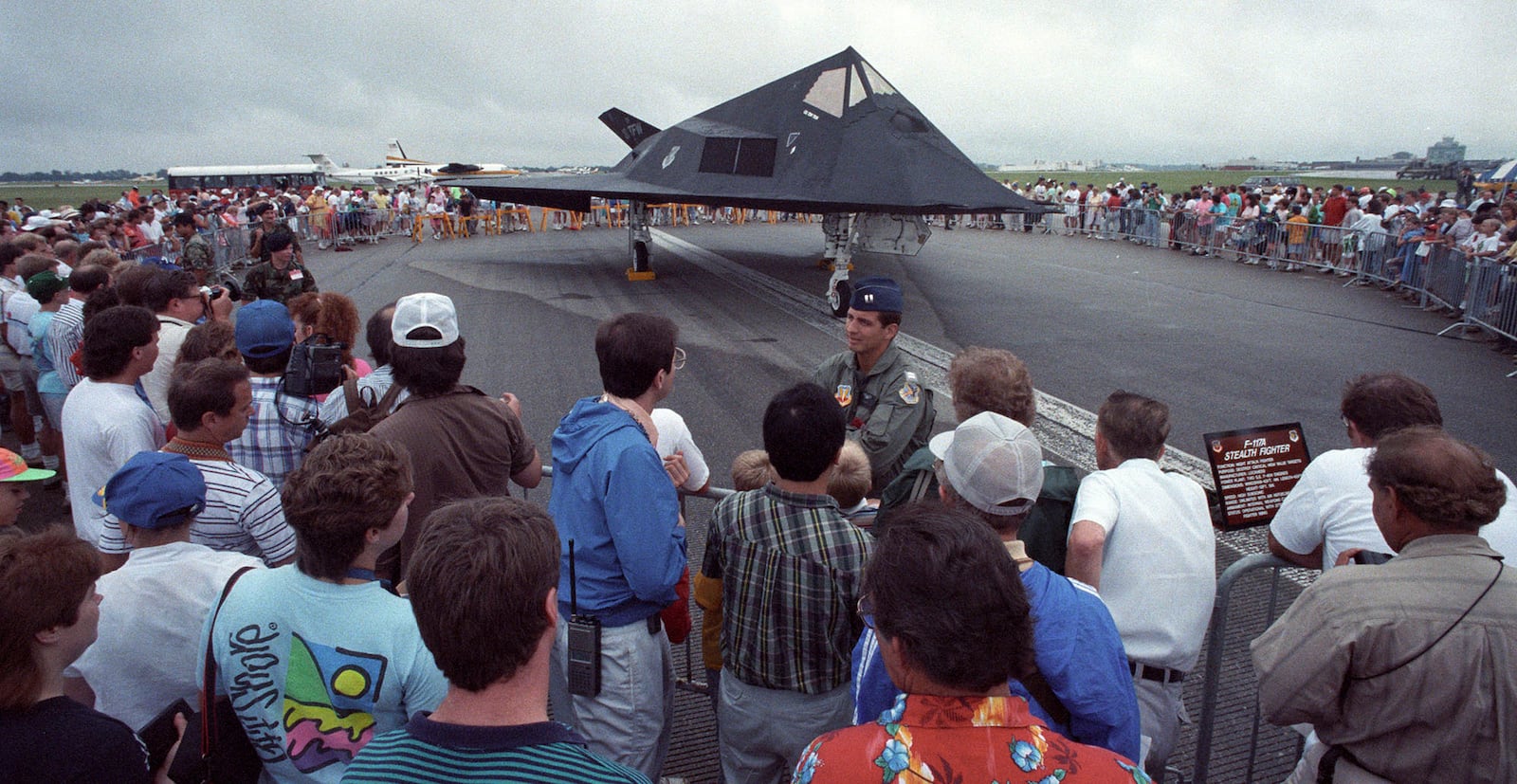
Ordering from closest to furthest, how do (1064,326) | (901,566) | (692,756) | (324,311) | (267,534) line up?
(901,566), (267,534), (692,756), (324,311), (1064,326)

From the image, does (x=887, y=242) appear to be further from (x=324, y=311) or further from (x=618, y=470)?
(x=618, y=470)

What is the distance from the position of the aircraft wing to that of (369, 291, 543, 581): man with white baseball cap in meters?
10.3

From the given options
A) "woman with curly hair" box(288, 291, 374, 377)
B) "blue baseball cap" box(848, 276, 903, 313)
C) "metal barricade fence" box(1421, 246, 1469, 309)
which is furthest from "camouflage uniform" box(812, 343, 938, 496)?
"metal barricade fence" box(1421, 246, 1469, 309)

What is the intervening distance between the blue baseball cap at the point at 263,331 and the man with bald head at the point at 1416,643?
13.8 feet

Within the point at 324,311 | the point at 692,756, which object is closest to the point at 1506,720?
the point at 692,756

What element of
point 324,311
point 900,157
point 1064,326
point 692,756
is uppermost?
point 900,157

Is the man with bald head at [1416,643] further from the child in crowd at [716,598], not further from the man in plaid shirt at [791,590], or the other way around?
the child in crowd at [716,598]

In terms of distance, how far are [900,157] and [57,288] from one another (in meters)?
10.9

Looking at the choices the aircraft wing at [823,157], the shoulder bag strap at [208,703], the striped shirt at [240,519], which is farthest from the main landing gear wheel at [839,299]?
the shoulder bag strap at [208,703]

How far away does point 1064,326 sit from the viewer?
1284 cm

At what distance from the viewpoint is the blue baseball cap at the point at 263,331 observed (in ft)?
12.8

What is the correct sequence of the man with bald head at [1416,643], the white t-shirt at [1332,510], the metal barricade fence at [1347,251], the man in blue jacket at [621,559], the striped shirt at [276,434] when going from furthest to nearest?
the metal barricade fence at [1347,251] → the striped shirt at [276,434] → the white t-shirt at [1332,510] → the man in blue jacket at [621,559] → the man with bald head at [1416,643]

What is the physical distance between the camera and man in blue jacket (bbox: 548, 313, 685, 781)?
2.58 metres

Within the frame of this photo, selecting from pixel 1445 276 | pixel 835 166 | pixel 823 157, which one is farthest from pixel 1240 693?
pixel 1445 276
